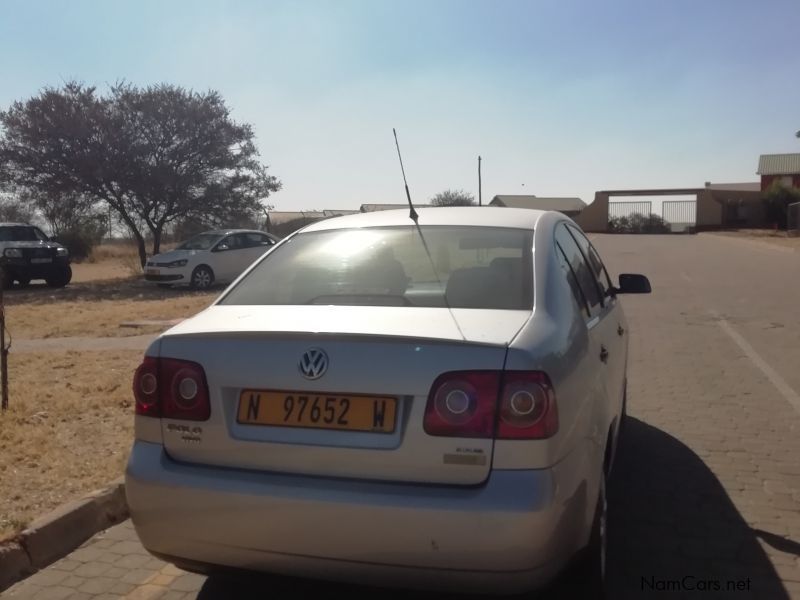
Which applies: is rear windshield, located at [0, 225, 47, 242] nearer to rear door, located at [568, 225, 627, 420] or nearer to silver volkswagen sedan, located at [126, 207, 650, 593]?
rear door, located at [568, 225, 627, 420]

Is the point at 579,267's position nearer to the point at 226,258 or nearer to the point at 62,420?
the point at 62,420

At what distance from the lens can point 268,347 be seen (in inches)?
123

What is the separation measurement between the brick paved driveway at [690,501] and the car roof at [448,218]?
169 centimetres

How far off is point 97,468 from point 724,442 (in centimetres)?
424

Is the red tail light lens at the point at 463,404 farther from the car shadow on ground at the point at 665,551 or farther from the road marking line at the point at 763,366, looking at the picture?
the road marking line at the point at 763,366

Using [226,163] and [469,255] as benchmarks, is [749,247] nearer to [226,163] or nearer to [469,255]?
[226,163]

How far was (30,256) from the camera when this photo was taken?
71.3 feet

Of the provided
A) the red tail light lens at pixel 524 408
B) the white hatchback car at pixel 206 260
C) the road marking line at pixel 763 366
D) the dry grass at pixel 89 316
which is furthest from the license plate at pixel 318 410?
the white hatchback car at pixel 206 260

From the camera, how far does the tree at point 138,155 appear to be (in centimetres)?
2688

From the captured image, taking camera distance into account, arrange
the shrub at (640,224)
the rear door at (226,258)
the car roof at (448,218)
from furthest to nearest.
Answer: the shrub at (640,224), the rear door at (226,258), the car roof at (448,218)

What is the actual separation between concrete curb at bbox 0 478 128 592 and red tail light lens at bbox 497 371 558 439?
2.55m

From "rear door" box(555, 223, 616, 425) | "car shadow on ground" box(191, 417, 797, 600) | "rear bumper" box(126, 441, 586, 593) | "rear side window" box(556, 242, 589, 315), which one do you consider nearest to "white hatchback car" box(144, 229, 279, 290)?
"car shadow on ground" box(191, 417, 797, 600)

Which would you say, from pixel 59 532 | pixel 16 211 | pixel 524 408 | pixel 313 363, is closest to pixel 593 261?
pixel 524 408

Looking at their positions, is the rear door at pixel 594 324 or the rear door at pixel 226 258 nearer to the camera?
the rear door at pixel 594 324
